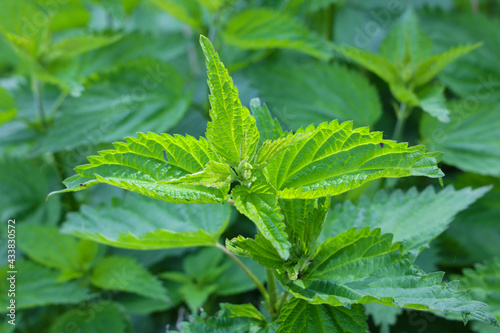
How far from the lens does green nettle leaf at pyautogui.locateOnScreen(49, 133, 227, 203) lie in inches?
24.5

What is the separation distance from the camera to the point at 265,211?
60 centimetres

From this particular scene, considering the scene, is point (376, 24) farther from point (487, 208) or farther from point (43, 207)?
point (43, 207)

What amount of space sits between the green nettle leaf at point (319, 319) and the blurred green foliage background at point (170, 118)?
0.42 metres

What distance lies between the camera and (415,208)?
847 millimetres

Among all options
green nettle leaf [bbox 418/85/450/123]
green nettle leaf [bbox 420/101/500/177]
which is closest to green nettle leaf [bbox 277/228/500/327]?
green nettle leaf [bbox 418/85/450/123]

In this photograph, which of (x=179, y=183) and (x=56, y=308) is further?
(x=56, y=308)

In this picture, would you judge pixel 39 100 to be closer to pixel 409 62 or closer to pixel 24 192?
pixel 24 192

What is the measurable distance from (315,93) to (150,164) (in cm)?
87

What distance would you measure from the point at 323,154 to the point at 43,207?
1.08m

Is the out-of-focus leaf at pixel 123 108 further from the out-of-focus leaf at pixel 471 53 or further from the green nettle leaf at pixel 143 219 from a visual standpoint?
the out-of-focus leaf at pixel 471 53

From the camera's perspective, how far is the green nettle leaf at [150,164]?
623mm

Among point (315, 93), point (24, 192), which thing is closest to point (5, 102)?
point (24, 192)

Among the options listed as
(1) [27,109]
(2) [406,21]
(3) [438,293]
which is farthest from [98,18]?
(3) [438,293]

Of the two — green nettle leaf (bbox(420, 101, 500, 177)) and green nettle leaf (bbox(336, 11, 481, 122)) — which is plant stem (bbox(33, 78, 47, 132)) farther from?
green nettle leaf (bbox(420, 101, 500, 177))
